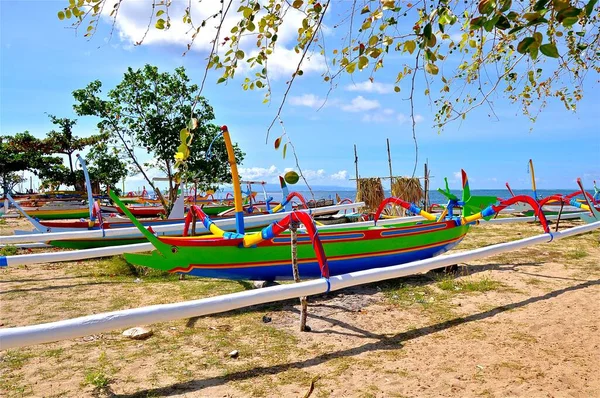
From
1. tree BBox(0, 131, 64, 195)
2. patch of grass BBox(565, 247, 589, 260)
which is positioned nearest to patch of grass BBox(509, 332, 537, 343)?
patch of grass BBox(565, 247, 589, 260)

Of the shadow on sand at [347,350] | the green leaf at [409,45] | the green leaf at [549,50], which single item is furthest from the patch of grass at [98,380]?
the green leaf at [549,50]

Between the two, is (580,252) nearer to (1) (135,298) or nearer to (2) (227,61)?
(1) (135,298)

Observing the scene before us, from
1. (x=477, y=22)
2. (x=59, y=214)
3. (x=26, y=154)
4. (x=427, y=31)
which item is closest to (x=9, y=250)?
(x=59, y=214)

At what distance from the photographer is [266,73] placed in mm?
2133

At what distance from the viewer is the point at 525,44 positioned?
1396 millimetres

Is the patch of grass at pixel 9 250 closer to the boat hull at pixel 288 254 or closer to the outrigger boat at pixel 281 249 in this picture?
the outrigger boat at pixel 281 249

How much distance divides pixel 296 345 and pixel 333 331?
18.7 inches

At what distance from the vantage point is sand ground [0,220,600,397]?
288 cm

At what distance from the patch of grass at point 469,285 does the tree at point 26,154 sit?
23.7m

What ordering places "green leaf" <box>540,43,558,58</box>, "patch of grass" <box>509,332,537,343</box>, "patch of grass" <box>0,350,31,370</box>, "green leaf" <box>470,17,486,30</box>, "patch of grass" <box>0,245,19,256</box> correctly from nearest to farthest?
"green leaf" <box>540,43,558,58</box> → "green leaf" <box>470,17,486,30</box> → "patch of grass" <box>0,350,31,370</box> → "patch of grass" <box>509,332,537,343</box> → "patch of grass" <box>0,245,19,256</box>

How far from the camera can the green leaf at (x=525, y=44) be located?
1386 millimetres

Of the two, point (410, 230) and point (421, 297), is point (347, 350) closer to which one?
point (421, 297)

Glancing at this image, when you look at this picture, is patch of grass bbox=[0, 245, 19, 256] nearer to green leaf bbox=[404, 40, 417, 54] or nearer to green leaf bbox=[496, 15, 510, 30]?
green leaf bbox=[404, 40, 417, 54]

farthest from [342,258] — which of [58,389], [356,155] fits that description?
[356,155]
